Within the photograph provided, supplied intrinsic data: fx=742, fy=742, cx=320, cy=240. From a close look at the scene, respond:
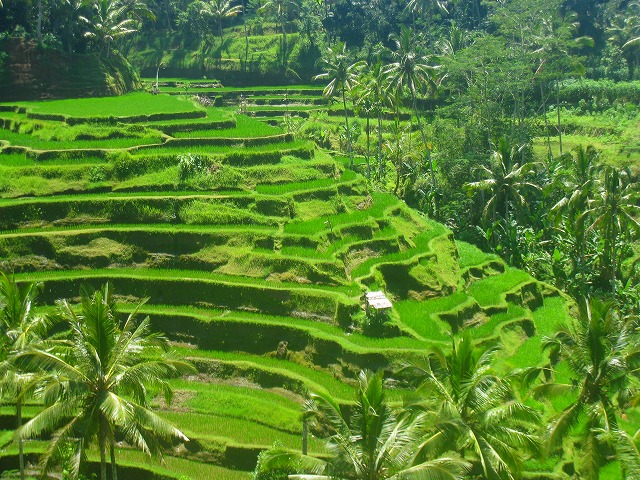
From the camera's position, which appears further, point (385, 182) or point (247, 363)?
point (385, 182)

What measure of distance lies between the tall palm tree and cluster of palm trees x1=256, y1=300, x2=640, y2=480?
0.02 metres

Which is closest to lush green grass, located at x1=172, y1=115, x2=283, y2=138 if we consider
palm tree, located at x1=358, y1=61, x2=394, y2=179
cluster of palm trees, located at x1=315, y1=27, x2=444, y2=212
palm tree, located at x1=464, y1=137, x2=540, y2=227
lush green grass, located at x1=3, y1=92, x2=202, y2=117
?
lush green grass, located at x1=3, y1=92, x2=202, y2=117

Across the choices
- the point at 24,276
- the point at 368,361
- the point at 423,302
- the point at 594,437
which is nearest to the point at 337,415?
the point at 594,437

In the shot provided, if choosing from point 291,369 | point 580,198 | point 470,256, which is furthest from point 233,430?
point 580,198

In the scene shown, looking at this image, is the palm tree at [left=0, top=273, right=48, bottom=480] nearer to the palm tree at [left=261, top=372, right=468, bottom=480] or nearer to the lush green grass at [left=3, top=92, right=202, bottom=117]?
the palm tree at [left=261, top=372, right=468, bottom=480]

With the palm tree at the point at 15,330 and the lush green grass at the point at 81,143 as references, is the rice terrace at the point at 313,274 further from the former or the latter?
the lush green grass at the point at 81,143

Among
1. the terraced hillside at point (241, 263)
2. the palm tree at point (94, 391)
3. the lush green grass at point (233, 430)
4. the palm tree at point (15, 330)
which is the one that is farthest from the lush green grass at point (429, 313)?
the palm tree at point (15, 330)

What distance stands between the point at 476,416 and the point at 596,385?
3.29 m

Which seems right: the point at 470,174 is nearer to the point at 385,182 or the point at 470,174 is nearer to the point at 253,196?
the point at 385,182

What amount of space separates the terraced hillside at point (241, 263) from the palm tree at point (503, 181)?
191 inches

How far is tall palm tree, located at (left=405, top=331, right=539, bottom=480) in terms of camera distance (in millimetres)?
15109

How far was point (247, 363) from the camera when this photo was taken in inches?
1011

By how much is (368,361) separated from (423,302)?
5846 mm

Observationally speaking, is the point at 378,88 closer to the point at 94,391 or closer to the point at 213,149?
the point at 213,149
